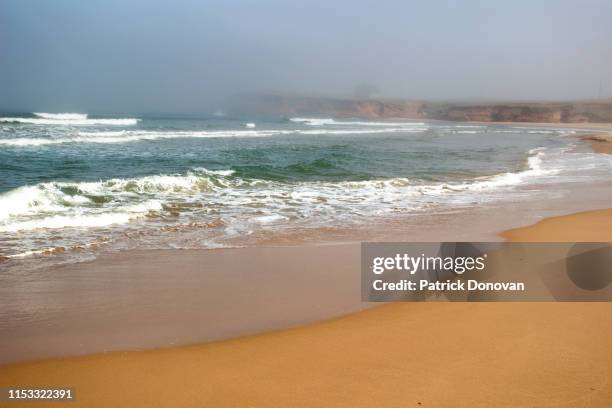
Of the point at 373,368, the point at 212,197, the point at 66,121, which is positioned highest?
the point at 66,121

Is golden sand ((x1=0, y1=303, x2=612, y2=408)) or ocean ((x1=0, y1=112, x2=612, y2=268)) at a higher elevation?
ocean ((x1=0, y1=112, x2=612, y2=268))

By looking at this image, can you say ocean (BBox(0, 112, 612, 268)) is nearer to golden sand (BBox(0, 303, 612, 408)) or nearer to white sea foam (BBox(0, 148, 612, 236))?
white sea foam (BBox(0, 148, 612, 236))

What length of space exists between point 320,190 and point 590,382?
9.42 m

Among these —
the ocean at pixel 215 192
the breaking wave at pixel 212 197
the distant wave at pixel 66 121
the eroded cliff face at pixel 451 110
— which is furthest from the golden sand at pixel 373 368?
the eroded cliff face at pixel 451 110

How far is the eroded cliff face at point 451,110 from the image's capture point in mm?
105438

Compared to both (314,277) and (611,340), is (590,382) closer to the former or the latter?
(611,340)

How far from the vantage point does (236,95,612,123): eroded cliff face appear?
105438 millimetres

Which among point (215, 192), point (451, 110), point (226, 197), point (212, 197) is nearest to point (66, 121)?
point (215, 192)

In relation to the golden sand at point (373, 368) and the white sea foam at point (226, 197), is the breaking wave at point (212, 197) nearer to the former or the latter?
the white sea foam at point (226, 197)

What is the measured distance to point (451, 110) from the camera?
133 meters

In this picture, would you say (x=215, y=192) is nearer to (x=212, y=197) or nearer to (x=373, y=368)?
(x=212, y=197)

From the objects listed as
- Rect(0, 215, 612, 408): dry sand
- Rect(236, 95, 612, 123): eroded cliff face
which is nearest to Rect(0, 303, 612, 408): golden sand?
Rect(0, 215, 612, 408): dry sand

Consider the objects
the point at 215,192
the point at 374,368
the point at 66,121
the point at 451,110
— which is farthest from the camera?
the point at 451,110

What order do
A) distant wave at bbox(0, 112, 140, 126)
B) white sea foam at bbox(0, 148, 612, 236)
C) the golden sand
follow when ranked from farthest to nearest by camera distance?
1. distant wave at bbox(0, 112, 140, 126)
2. white sea foam at bbox(0, 148, 612, 236)
3. the golden sand
